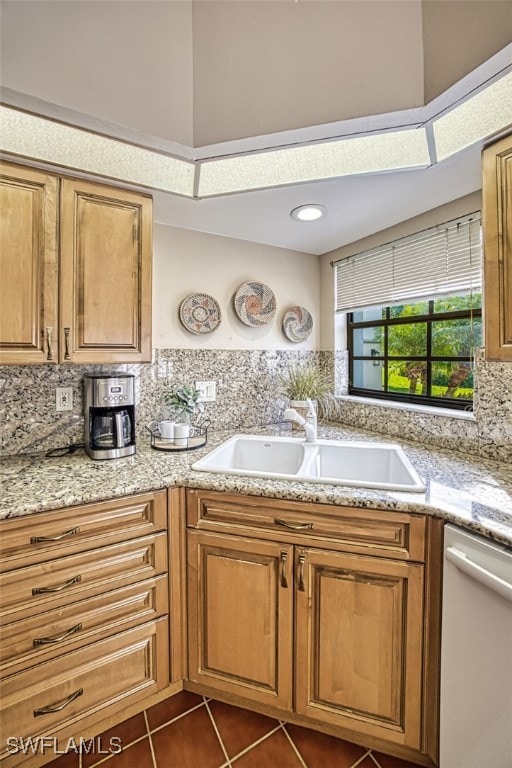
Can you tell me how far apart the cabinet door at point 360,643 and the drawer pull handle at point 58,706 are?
76 centimetres

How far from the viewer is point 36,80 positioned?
1.10 m

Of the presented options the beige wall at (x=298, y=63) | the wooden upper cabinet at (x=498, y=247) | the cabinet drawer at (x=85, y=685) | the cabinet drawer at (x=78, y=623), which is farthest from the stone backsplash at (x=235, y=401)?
the beige wall at (x=298, y=63)

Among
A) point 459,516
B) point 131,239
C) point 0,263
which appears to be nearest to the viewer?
point 459,516

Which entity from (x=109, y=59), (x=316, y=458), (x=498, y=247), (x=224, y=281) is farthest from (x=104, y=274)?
(x=498, y=247)

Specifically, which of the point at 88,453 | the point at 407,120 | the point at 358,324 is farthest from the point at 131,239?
the point at 358,324

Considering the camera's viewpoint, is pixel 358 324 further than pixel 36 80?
Yes

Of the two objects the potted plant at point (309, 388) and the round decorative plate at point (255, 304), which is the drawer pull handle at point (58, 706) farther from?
the round decorative plate at point (255, 304)

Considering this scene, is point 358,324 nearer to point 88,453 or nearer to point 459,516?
point 459,516

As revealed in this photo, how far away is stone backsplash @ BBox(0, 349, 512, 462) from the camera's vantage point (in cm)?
156

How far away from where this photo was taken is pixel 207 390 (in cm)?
214

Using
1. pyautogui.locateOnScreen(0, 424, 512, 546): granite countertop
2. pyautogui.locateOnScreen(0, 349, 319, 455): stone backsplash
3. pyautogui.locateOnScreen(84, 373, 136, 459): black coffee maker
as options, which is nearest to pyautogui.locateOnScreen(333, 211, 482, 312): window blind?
pyautogui.locateOnScreen(0, 349, 319, 455): stone backsplash

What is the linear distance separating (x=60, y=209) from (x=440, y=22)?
146 centimetres

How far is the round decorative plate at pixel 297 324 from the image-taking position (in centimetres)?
240

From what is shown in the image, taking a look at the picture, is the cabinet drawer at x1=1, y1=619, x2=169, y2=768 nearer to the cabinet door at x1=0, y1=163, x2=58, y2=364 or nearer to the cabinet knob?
the cabinet knob
